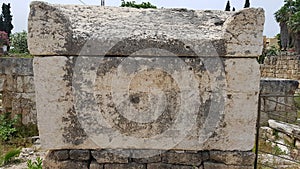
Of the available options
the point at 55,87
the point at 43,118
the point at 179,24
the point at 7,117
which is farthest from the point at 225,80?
the point at 7,117

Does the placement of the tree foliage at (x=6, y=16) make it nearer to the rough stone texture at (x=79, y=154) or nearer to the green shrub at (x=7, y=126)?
the green shrub at (x=7, y=126)

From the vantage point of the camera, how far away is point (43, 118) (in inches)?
83.0

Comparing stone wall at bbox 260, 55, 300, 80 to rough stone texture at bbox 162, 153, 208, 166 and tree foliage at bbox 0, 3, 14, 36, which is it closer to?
rough stone texture at bbox 162, 153, 208, 166

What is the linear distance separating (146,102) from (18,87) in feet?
13.7

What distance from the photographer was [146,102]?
2.13 meters

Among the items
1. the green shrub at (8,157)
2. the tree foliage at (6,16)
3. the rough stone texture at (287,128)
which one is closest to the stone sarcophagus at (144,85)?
the green shrub at (8,157)

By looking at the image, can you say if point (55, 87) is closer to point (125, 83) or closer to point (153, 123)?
point (125, 83)

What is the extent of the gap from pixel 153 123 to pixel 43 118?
835 millimetres

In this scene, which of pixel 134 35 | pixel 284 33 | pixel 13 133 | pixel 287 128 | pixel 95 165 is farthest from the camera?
pixel 284 33

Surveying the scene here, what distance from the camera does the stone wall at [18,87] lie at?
5.38 metres

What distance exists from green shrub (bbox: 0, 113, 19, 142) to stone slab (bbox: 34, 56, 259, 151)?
3.42 m

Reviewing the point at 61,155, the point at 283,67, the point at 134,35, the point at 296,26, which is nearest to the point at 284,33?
the point at 296,26

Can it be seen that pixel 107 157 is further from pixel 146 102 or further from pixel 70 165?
pixel 146 102

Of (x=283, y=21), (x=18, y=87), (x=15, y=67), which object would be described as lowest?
(x=18, y=87)
